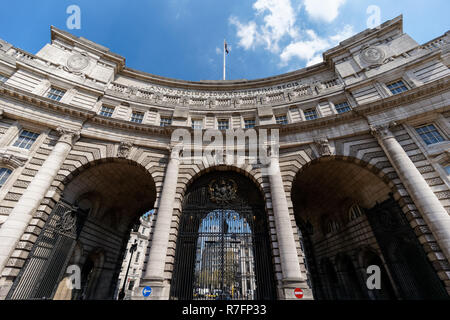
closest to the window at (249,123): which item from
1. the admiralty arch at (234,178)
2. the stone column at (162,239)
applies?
the admiralty arch at (234,178)

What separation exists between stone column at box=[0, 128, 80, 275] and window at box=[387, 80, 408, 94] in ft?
81.8

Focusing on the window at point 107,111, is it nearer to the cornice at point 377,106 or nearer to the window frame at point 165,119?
the window frame at point 165,119

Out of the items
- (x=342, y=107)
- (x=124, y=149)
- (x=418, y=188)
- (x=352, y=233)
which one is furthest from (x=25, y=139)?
(x=352, y=233)

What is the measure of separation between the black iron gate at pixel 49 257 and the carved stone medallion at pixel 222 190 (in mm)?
10086

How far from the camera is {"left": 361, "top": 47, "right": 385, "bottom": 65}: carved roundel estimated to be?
17159 millimetres

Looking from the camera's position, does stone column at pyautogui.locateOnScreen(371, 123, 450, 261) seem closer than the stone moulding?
Yes

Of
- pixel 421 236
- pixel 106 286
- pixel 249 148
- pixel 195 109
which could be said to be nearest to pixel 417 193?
pixel 421 236

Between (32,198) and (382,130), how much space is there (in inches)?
894

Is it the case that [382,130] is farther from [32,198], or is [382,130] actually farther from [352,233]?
[32,198]

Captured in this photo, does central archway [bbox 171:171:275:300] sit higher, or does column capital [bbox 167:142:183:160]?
column capital [bbox 167:142:183:160]

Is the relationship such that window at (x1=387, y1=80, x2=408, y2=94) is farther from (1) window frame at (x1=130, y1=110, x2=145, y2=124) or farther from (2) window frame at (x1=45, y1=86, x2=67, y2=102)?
(2) window frame at (x1=45, y1=86, x2=67, y2=102)

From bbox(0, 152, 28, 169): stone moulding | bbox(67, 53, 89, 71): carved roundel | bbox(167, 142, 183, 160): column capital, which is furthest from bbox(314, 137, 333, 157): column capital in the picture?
bbox(67, 53, 89, 71): carved roundel
